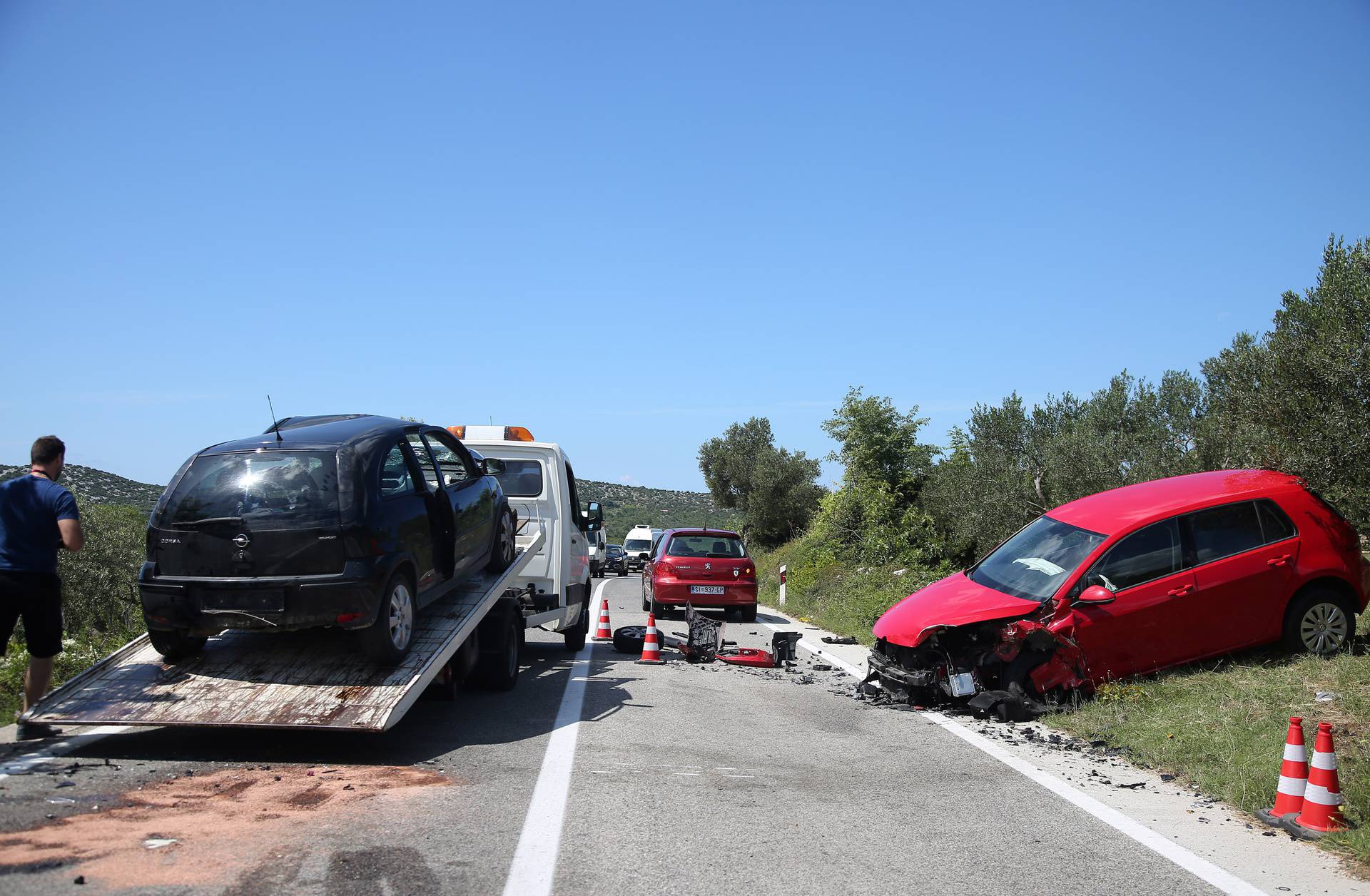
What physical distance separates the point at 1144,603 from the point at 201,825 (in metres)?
7.35

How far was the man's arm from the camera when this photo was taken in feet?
21.4

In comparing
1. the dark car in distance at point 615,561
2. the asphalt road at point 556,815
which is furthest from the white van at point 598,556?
the asphalt road at point 556,815

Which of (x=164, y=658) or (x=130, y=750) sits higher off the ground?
(x=164, y=658)

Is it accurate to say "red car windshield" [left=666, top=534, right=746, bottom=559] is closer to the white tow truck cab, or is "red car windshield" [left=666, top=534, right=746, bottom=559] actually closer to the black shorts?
the white tow truck cab

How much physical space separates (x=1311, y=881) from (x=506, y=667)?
21.2 ft

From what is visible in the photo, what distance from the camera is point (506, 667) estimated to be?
941cm

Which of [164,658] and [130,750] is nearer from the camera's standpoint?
[130,750]

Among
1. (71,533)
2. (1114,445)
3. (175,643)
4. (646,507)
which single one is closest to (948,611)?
(175,643)

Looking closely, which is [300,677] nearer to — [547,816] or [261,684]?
[261,684]

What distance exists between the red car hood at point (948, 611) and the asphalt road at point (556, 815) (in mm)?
1121

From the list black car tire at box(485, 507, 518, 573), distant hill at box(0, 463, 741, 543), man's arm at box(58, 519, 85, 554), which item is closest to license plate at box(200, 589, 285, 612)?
man's arm at box(58, 519, 85, 554)

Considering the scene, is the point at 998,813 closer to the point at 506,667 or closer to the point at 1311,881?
the point at 1311,881

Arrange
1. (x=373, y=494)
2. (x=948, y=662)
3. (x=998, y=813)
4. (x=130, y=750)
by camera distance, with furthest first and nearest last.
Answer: (x=948, y=662) < (x=373, y=494) < (x=130, y=750) < (x=998, y=813)

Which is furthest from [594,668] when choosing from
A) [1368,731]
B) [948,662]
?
[1368,731]
